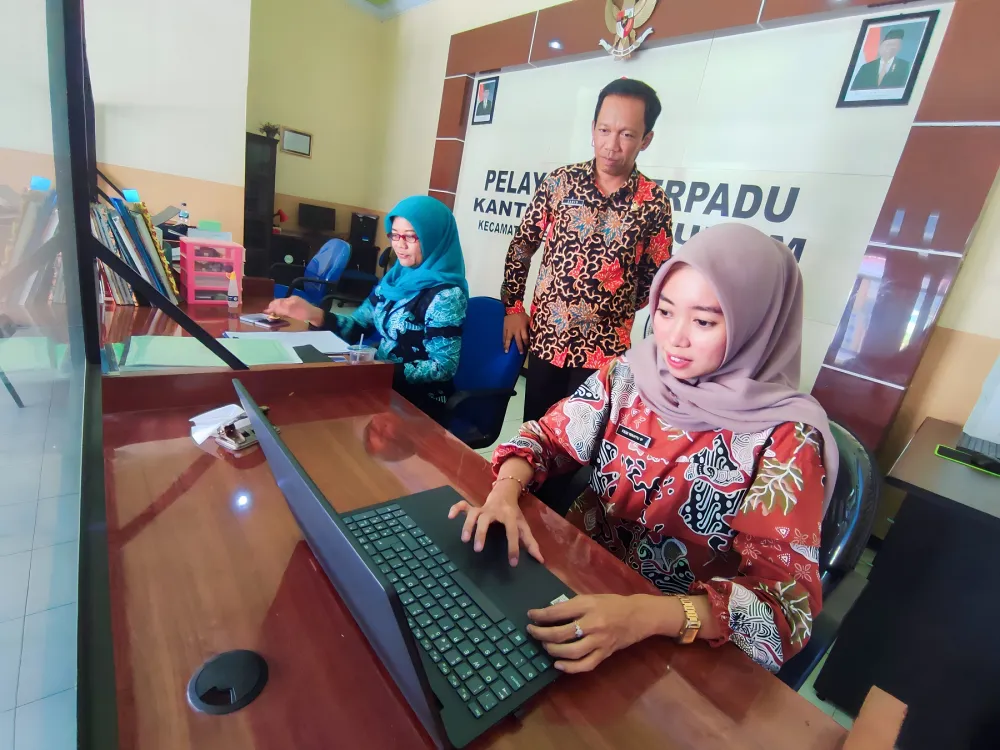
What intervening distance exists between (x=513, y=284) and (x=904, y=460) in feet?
4.47

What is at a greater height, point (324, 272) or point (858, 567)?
point (324, 272)

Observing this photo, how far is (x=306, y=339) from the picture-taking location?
1.51 meters

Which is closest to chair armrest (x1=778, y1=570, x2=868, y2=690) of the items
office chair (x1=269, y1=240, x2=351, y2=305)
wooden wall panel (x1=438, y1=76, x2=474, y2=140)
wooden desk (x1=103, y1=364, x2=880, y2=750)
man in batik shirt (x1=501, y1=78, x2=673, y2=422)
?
wooden desk (x1=103, y1=364, x2=880, y2=750)

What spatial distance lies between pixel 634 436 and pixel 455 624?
54 cm

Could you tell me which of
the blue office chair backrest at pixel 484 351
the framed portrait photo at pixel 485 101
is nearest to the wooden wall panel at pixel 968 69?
the blue office chair backrest at pixel 484 351

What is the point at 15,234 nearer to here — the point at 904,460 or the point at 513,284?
the point at 513,284

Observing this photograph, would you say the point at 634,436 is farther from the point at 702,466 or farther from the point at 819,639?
the point at 819,639

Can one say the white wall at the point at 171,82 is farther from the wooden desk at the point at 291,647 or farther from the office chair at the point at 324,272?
the wooden desk at the point at 291,647

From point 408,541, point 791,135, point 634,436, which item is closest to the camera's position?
point 408,541

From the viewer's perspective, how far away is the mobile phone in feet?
5.78

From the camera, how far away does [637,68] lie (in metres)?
2.82

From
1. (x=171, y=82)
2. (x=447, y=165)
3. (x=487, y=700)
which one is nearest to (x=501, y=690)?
(x=487, y=700)

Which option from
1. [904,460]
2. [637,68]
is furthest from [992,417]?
[637,68]

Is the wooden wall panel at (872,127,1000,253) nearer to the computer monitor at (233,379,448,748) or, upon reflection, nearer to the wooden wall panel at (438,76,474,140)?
the computer monitor at (233,379,448,748)
